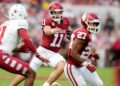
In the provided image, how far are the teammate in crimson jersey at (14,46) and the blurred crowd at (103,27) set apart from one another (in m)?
8.49

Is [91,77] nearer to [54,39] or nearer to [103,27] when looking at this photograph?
[54,39]

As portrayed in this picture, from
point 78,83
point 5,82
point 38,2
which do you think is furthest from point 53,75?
point 38,2

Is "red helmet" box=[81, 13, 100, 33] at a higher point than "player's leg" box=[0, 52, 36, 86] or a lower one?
higher

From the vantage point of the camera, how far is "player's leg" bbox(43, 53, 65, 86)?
32.0 ft

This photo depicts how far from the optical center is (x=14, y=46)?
8727 millimetres

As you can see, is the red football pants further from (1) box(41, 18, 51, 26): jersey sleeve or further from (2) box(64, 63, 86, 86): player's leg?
(1) box(41, 18, 51, 26): jersey sleeve

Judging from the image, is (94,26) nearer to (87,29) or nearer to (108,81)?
(87,29)

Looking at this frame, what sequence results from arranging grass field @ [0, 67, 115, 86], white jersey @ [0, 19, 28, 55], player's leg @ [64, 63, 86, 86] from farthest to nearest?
1. grass field @ [0, 67, 115, 86]
2. white jersey @ [0, 19, 28, 55]
3. player's leg @ [64, 63, 86, 86]

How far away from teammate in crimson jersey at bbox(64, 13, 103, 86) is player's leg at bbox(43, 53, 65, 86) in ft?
3.58

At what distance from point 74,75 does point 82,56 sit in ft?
1.07

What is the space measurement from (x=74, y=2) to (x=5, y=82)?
744cm

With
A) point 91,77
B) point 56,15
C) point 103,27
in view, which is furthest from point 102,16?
point 91,77

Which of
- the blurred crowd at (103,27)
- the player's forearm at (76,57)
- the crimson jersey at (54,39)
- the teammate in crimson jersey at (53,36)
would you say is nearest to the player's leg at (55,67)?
the teammate in crimson jersey at (53,36)

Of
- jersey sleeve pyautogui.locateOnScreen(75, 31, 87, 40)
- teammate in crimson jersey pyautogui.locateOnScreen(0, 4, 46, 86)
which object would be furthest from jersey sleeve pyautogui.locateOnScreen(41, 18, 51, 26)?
jersey sleeve pyautogui.locateOnScreen(75, 31, 87, 40)
